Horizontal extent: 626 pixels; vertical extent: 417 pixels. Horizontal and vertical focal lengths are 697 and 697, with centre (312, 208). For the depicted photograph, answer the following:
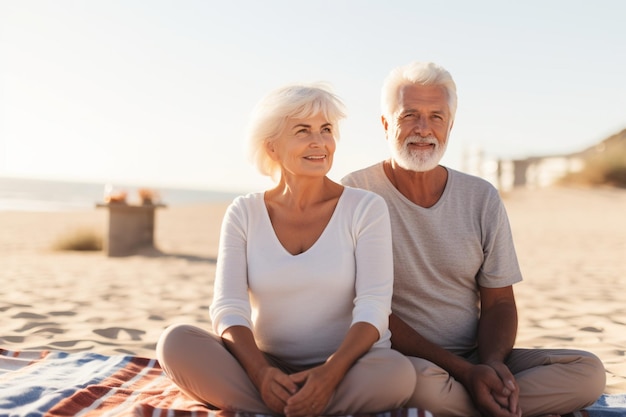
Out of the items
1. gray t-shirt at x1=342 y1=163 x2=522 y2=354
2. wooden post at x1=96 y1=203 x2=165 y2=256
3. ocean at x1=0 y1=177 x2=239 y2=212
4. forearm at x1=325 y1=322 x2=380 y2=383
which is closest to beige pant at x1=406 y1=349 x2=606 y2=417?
forearm at x1=325 y1=322 x2=380 y2=383

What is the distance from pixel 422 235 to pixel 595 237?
11.0 metres

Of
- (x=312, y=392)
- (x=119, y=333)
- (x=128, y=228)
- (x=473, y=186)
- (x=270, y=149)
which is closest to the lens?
(x=312, y=392)

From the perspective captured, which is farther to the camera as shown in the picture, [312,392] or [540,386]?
[540,386]

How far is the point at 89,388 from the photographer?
10.1 ft

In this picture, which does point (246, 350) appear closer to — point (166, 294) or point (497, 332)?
point (497, 332)

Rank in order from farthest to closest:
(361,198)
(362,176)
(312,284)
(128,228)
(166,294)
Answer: (128,228) < (166,294) < (362,176) < (361,198) < (312,284)

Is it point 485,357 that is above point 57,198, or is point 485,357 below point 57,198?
above

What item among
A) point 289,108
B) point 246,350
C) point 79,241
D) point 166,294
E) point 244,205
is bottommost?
point 79,241

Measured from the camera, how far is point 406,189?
324 cm

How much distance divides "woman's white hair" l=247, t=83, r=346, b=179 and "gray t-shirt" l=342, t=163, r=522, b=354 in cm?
62

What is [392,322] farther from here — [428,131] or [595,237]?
[595,237]

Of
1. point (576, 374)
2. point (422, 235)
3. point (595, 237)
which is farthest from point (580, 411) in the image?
point (595, 237)

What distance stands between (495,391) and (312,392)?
0.73 meters

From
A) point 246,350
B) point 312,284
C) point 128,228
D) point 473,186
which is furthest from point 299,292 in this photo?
point 128,228
